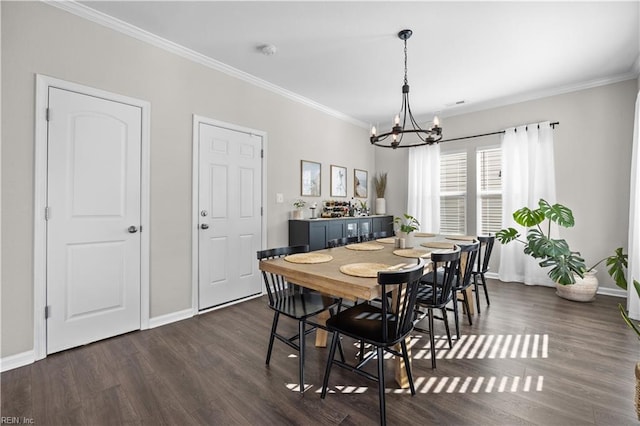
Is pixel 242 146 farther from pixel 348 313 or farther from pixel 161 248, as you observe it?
pixel 348 313

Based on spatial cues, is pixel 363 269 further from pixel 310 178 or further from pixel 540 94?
pixel 540 94

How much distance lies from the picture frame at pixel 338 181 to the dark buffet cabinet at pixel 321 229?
0.63 m

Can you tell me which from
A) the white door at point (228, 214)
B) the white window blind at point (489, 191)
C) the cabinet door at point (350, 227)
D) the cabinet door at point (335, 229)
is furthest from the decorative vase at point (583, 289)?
the white door at point (228, 214)

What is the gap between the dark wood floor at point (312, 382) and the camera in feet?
5.36

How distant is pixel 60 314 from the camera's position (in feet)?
7.65

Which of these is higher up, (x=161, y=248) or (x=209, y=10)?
(x=209, y=10)

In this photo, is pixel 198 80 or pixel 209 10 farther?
pixel 198 80

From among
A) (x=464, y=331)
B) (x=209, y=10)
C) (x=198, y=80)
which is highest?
(x=209, y=10)

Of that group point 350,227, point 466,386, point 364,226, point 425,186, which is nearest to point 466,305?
point 466,386

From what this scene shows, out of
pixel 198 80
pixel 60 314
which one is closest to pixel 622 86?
pixel 198 80

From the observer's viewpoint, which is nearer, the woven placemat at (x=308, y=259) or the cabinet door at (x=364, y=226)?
the woven placemat at (x=308, y=259)

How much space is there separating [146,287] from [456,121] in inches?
208

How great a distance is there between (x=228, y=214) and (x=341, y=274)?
217 centimetres

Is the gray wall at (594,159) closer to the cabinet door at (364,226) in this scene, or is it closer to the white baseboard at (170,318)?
the cabinet door at (364,226)
